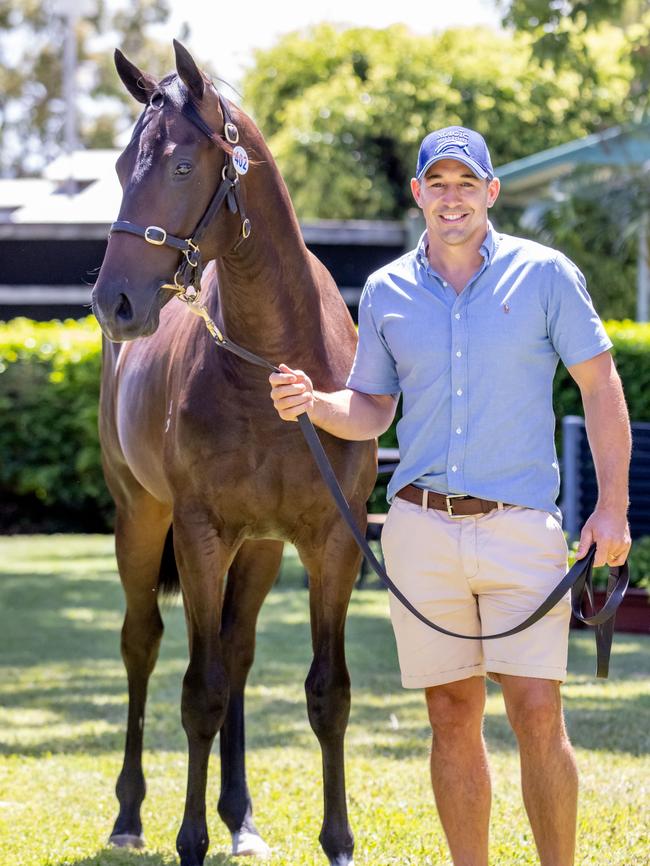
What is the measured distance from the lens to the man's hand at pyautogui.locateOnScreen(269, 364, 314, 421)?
364 centimetres

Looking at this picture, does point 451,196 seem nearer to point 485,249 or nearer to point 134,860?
point 485,249

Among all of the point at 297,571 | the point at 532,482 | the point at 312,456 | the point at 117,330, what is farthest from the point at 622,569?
the point at 297,571

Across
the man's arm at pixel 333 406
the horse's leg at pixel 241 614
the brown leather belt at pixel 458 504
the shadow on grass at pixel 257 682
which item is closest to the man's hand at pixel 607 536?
the brown leather belt at pixel 458 504

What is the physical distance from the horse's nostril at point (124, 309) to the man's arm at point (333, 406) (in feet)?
1.40

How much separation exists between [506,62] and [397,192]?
3802 mm

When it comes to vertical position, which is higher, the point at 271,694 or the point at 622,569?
the point at 622,569

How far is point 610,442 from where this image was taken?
353 cm

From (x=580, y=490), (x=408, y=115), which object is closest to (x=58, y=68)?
(x=408, y=115)

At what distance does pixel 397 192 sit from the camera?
94.9ft

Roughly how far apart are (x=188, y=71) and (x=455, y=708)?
6.46 ft

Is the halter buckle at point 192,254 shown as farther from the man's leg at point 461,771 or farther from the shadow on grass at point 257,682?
the shadow on grass at point 257,682

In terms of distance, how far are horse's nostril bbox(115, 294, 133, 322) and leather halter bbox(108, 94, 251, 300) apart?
138 millimetres

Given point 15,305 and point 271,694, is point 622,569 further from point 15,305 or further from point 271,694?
point 15,305

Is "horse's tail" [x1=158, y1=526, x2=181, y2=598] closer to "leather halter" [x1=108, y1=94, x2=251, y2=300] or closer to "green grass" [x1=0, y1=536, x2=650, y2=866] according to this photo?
"green grass" [x1=0, y1=536, x2=650, y2=866]
